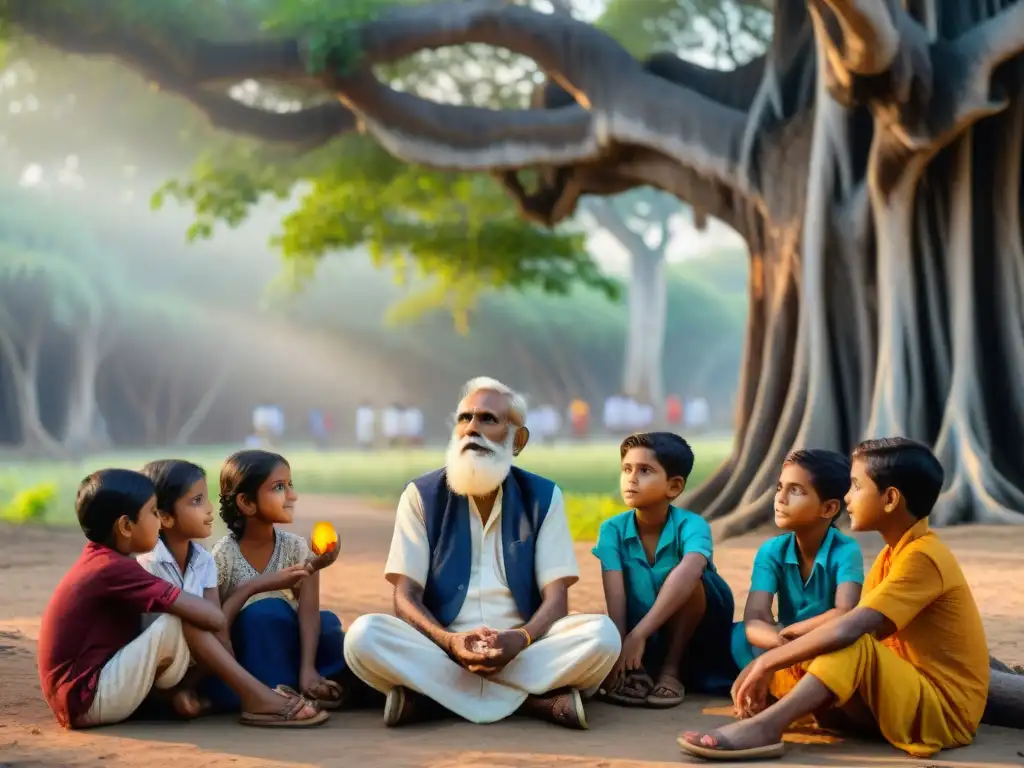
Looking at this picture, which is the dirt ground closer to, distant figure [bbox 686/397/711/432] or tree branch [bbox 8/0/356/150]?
tree branch [bbox 8/0/356/150]

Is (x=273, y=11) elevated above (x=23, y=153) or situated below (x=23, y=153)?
below

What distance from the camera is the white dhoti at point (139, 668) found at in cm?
400

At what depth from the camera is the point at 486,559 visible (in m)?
4.43

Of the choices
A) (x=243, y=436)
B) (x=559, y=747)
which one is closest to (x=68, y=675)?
(x=559, y=747)

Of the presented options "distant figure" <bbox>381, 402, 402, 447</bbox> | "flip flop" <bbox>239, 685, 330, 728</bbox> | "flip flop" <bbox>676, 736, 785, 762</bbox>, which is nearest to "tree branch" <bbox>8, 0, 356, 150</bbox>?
"flip flop" <bbox>239, 685, 330, 728</bbox>

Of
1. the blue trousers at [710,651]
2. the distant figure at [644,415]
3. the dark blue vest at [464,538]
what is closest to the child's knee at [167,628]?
the dark blue vest at [464,538]

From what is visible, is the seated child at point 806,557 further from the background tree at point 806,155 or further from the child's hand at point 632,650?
the background tree at point 806,155

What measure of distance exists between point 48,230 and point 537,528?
88.0ft

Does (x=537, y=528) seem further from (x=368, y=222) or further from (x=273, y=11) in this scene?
(x=368, y=222)

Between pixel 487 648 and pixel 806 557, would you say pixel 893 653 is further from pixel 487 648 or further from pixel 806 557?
pixel 487 648

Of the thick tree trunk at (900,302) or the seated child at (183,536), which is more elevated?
the thick tree trunk at (900,302)

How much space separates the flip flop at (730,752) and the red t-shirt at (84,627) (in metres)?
1.66

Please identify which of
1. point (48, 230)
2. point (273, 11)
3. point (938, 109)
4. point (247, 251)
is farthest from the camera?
point (247, 251)

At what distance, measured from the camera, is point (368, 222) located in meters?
17.1
